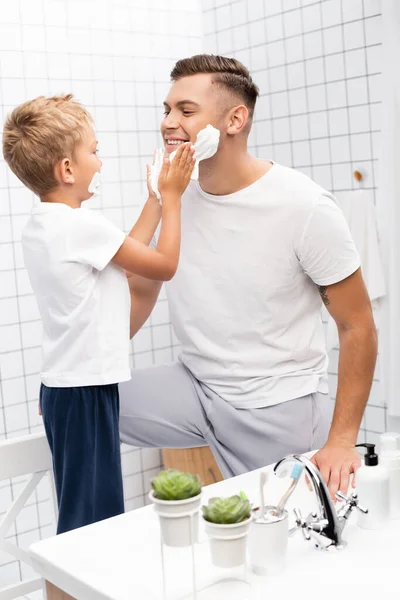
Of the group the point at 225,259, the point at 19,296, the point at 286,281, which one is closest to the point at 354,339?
the point at 286,281

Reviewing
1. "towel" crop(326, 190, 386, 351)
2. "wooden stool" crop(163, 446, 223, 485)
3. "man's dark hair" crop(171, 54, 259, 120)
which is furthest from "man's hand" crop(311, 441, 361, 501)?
"wooden stool" crop(163, 446, 223, 485)

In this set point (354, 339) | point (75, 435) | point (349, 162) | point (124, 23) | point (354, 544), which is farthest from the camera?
point (124, 23)

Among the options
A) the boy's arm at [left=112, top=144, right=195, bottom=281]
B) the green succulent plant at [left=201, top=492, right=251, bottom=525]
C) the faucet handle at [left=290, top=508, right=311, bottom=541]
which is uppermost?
the boy's arm at [left=112, top=144, right=195, bottom=281]

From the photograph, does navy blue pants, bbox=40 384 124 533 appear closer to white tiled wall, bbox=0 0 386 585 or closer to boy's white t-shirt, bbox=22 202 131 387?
boy's white t-shirt, bbox=22 202 131 387

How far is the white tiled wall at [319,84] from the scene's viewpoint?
8.87ft

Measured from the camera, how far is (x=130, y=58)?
316 centimetres

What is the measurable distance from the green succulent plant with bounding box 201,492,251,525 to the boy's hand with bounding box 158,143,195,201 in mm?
868

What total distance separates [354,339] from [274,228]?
32cm

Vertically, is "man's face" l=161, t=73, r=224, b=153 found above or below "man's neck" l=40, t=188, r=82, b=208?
above

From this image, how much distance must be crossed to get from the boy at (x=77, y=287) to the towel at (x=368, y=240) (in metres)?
1.04

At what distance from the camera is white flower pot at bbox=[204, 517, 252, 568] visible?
1.09 metres

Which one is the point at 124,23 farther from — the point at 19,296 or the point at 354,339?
the point at 354,339

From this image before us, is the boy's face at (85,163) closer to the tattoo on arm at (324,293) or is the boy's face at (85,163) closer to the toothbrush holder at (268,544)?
the tattoo on arm at (324,293)

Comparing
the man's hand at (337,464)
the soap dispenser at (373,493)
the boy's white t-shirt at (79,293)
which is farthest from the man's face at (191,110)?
the soap dispenser at (373,493)
